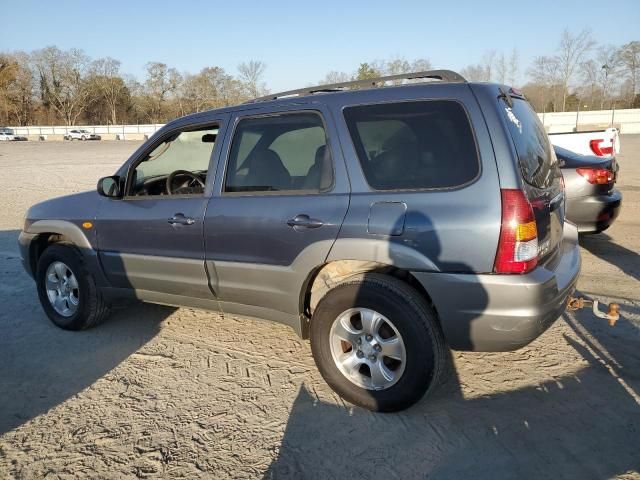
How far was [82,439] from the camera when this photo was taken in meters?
2.86

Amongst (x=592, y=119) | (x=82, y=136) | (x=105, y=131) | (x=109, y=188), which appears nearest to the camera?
(x=109, y=188)

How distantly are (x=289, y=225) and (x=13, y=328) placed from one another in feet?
10.0

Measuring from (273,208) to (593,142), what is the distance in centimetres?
656

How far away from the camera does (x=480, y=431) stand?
2777 mm

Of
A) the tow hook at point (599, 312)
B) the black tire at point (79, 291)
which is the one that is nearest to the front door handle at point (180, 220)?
the black tire at point (79, 291)

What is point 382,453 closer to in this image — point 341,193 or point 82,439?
point 341,193

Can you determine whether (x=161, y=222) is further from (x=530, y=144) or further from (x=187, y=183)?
(x=530, y=144)

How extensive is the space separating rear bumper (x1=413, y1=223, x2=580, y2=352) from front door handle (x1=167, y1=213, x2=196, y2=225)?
1.72 m

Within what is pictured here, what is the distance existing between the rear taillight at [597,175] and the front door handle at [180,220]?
482 centimetres

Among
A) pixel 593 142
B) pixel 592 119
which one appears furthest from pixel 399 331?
pixel 592 119

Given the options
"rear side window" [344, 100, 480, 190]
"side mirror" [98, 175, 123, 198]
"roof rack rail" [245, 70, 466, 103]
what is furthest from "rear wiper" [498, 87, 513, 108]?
"side mirror" [98, 175, 123, 198]

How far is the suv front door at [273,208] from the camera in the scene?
121 inches

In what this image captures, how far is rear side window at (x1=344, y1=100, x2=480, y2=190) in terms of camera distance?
271cm

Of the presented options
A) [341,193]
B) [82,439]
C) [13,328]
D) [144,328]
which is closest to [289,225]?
[341,193]
